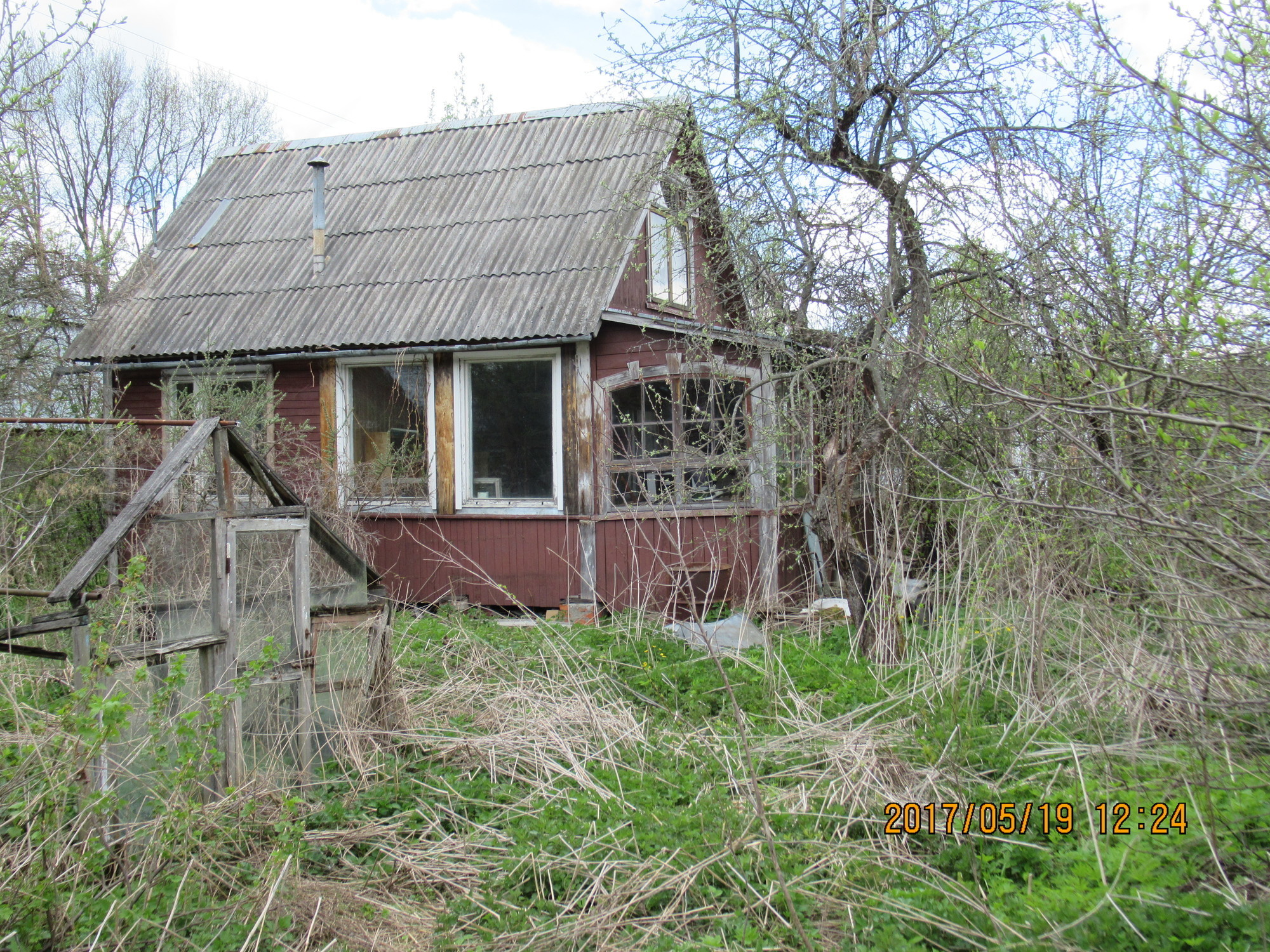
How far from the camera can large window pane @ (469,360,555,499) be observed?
940 centimetres

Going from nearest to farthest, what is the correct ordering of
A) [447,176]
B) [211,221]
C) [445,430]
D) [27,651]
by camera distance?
[27,651], [445,430], [447,176], [211,221]

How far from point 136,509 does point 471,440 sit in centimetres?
577

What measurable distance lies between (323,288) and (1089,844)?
9.70 meters

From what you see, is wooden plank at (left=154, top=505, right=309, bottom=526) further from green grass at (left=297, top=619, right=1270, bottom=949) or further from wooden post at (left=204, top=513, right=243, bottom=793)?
green grass at (left=297, top=619, right=1270, bottom=949)

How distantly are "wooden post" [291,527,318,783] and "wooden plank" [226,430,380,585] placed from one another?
213 mm

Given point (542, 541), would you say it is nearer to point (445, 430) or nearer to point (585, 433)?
point (585, 433)

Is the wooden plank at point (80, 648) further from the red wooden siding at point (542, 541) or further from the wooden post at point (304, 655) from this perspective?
the red wooden siding at point (542, 541)

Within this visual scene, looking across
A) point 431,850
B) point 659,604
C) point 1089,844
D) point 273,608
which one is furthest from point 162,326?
point 1089,844

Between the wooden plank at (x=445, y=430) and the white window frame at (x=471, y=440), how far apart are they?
0.14ft

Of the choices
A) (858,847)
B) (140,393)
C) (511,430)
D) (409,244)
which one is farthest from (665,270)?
(858,847)

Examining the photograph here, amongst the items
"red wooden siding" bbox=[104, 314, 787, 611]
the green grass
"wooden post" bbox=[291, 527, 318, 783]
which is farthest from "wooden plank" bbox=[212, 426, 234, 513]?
"red wooden siding" bbox=[104, 314, 787, 611]

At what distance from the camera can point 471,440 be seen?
9680 mm

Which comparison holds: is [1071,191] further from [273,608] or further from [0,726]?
[0,726]

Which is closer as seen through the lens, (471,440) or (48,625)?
(48,625)
